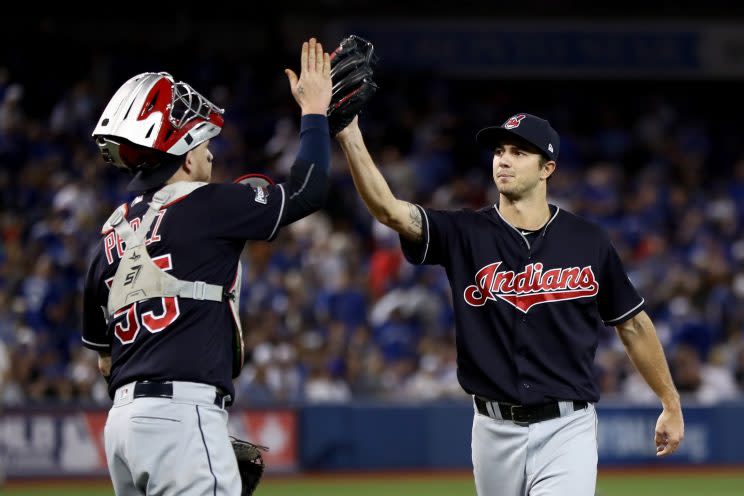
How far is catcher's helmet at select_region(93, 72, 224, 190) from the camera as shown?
3.72m

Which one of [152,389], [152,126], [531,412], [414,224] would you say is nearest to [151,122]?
[152,126]

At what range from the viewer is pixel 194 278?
364cm

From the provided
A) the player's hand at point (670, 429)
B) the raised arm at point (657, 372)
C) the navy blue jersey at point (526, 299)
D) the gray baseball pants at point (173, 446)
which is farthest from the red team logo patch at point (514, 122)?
the gray baseball pants at point (173, 446)

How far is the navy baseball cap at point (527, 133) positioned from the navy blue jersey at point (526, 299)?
0.32 metres

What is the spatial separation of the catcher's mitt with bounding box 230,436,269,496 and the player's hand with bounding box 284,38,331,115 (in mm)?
1141

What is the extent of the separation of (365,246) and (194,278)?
11799 millimetres

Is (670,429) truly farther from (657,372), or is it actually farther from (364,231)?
(364,231)

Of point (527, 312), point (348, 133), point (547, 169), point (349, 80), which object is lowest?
point (527, 312)

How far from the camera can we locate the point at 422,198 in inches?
640

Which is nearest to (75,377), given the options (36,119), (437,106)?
(36,119)

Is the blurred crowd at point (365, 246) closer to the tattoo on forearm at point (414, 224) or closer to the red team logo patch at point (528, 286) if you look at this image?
the tattoo on forearm at point (414, 224)

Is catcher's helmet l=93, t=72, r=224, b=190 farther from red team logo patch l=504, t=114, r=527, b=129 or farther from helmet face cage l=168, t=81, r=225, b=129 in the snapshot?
red team logo patch l=504, t=114, r=527, b=129

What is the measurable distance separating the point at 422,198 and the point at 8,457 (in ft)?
22.5

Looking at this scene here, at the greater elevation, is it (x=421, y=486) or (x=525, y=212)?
(x=525, y=212)
